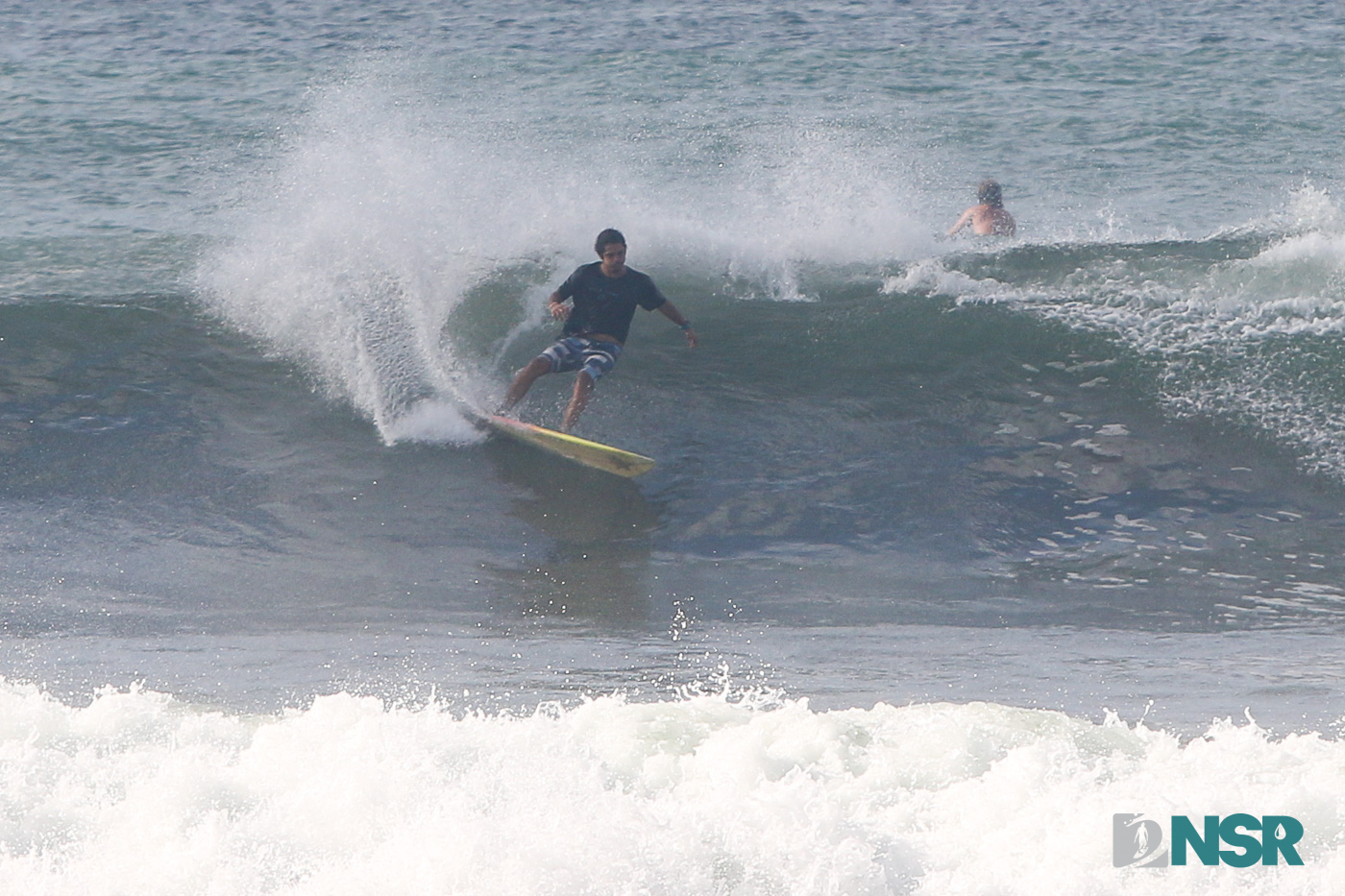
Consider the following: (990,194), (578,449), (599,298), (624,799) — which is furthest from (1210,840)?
(990,194)

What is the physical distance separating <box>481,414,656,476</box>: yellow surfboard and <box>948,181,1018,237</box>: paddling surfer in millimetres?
5132

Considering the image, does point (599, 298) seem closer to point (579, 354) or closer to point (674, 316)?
point (579, 354)

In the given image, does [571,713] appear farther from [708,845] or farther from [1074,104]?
[1074,104]

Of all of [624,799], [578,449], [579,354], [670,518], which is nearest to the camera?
[624,799]

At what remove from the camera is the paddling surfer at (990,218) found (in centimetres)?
1240

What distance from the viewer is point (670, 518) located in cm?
825

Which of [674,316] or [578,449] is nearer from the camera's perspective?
[578,449]

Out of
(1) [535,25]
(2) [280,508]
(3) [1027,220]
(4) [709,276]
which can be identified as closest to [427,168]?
(4) [709,276]

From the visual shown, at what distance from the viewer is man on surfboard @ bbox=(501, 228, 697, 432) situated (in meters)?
9.09

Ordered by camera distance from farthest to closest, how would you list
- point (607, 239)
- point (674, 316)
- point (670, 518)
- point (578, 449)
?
point (674, 316) → point (607, 239) → point (578, 449) → point (670, 518)

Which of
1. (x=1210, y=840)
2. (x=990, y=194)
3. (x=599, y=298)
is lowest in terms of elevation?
(x=1210, y=840)

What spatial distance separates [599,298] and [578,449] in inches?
45.2

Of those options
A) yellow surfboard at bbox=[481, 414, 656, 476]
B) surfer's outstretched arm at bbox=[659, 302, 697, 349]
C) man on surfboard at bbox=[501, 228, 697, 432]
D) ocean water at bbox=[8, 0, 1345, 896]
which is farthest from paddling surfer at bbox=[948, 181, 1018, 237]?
yellow surfboard at bbox=[481, 414, 656, 476]

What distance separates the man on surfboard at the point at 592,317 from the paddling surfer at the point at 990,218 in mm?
4392
